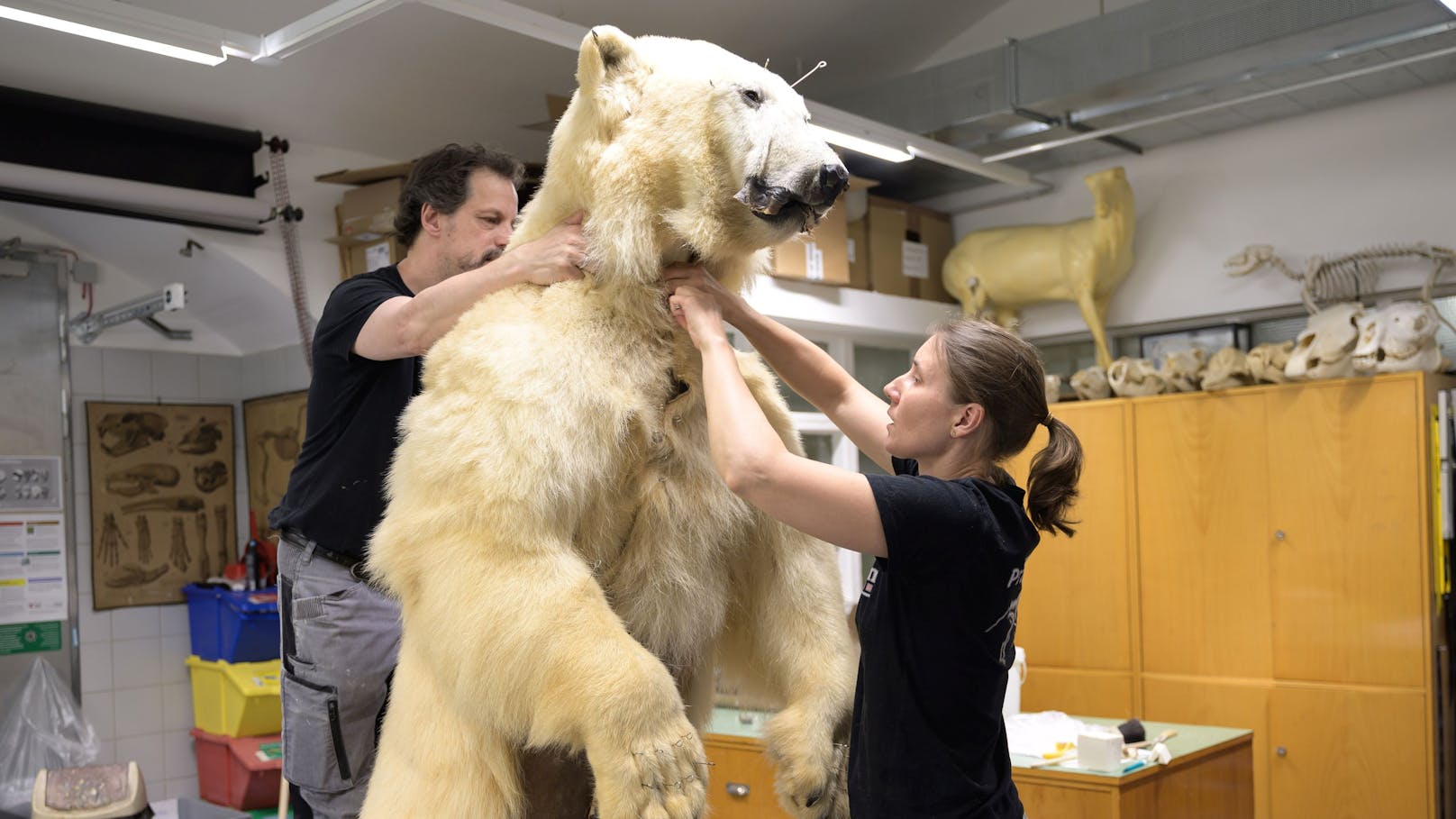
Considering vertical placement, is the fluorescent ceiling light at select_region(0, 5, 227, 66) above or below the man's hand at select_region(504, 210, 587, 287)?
above

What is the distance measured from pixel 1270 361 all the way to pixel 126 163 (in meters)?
4.64

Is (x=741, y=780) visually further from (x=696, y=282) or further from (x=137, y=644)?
(x=137, y=644)

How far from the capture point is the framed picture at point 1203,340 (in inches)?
229

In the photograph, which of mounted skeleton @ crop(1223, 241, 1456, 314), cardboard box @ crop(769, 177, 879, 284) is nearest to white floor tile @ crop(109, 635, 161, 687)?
cardboard box @ crop(769, 177, 879, 284)

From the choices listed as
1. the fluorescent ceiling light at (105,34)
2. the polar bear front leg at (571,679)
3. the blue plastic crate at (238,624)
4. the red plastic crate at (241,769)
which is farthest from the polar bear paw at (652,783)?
the blue plastic crate at (238,624)

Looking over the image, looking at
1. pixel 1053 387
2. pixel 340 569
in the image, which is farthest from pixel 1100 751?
pixel 1053 387

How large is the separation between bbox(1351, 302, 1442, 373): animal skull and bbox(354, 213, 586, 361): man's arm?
4.15 metres

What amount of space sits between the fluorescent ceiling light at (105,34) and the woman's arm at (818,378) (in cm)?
229

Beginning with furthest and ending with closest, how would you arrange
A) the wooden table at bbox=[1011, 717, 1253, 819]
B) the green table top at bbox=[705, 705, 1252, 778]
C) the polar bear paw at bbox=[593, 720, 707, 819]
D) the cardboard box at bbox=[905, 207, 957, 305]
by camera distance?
the cardboard box at bbox=[905, 207, 957, 305], the green table top at bbox=[705, 705, 1252, 778], the wooden table at bbox=[1011, 717, 1253, 819], the polar bear paw at bbox=[593, 720, 707, 819]

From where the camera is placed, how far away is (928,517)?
1.56m

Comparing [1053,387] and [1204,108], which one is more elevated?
[1204,108]

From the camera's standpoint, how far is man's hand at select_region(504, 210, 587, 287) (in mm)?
1519

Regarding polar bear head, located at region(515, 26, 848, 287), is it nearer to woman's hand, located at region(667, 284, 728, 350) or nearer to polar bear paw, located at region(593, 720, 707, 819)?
woman's hand, located at region(667, 284, 728, 350)

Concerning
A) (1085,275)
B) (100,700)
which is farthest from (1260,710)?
(100,700)
